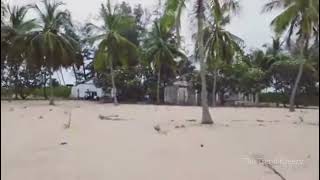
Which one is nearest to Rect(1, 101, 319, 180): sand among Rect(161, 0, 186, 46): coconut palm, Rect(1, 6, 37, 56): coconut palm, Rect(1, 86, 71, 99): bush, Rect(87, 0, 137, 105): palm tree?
Rect(1, 86, 71, 99): bush

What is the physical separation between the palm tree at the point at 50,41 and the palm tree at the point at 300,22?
2.28ft

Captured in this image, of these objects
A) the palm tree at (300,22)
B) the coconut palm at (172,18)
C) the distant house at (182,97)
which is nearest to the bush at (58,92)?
the palm tree at (300,22)

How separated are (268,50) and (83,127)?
104 centimetres

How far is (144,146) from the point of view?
12.0ft

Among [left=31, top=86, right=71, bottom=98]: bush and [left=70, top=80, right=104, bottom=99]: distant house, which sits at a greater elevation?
[left=70, top=80, right=104, bottom=99]: distant house

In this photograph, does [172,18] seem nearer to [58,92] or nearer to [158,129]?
[158,129]

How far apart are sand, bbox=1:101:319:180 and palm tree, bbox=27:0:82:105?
0.40ft

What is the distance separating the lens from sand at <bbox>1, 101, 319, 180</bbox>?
4.13ft

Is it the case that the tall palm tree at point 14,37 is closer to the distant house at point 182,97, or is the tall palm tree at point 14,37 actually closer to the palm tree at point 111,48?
the distant house at point 182,97

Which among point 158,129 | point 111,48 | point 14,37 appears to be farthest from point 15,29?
point 111,48

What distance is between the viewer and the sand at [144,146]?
1.26 metres

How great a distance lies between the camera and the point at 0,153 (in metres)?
1.09

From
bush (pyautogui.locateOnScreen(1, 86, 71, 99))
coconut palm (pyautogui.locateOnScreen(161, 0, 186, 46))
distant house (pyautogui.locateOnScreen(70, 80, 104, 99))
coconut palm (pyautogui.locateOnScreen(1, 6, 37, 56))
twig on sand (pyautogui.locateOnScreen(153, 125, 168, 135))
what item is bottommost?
twig on sand (pyautogui.locateOnScreen(153, 125, 168, 135))

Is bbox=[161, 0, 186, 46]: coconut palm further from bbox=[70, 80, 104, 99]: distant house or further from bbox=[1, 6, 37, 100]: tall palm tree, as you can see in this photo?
bbox=[1, 6, 37, 100]: tall palm tree
